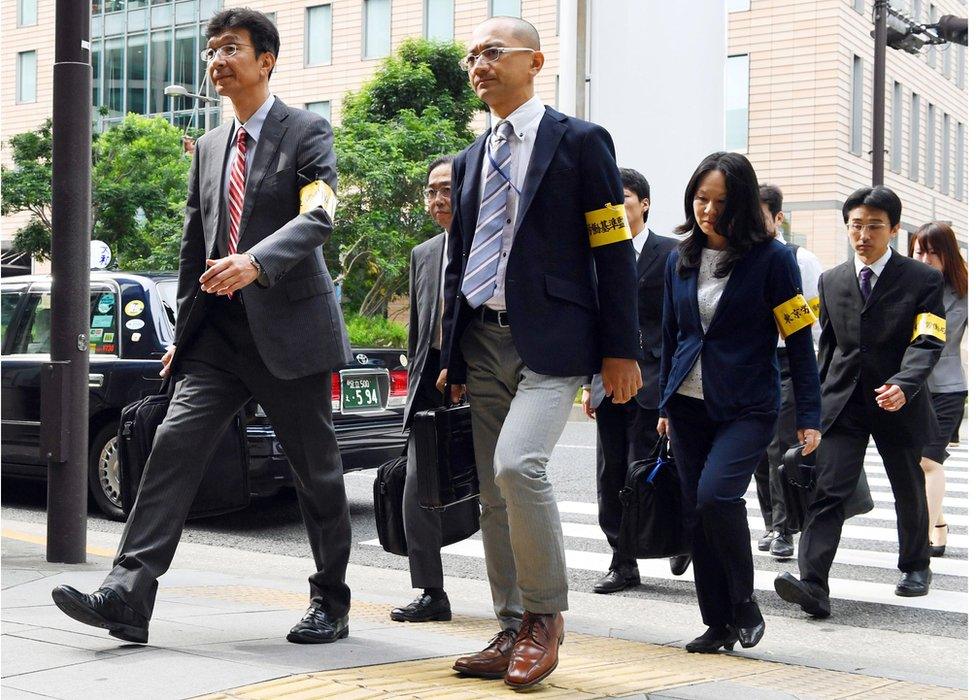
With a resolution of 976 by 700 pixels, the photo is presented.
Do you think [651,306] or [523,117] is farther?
[651,306]

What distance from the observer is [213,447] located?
4.59m

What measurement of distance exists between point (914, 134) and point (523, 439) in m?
39.1

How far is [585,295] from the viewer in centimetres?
411

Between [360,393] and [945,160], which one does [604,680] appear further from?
[945,160]

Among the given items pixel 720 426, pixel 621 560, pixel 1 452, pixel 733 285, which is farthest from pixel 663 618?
pixel 1 452

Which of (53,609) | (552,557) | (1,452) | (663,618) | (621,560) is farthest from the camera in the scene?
(1,452)

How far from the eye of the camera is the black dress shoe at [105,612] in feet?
13.6

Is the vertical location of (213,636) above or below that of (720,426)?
below

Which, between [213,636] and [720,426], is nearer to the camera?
→ [213,636]

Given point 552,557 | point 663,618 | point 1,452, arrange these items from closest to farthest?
1. point 552,557
2. point 663,618
3. point 1,452

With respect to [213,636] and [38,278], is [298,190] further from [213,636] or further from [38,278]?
[38,278]

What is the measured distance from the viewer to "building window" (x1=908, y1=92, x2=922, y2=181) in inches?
1565

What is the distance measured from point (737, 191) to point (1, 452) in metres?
6.35

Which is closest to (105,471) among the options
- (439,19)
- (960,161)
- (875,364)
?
(875,364)
